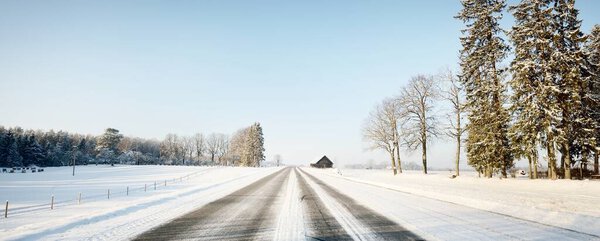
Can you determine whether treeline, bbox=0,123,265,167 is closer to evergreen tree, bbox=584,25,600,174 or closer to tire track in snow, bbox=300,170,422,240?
tire track in snow, bbox=300,170,422,240

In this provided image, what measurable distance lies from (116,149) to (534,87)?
138 meters

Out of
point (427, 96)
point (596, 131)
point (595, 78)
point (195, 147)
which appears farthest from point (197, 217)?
point (195, 147)

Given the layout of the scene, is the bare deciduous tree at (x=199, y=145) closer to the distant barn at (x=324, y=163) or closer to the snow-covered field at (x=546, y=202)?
the distant barn at (x=324, y=163)

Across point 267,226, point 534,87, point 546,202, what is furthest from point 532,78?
point 267,226

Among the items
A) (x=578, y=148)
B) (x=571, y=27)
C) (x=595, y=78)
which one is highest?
(x=571, y=27)

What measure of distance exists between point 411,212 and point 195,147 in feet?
491

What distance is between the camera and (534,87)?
23.4 metres

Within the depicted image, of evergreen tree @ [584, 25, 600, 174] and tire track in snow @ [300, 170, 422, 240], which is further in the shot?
evergreen tree @ [584, 25, 600, 174]

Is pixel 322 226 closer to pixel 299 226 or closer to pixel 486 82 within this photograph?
pixel 299 226

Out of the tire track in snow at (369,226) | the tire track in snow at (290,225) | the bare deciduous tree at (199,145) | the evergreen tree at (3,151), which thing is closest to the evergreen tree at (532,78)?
the tire track in snow at (369,226)

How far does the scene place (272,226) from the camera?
9.52 meters

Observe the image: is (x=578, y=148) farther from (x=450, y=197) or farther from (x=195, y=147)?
(x=195, y=147)

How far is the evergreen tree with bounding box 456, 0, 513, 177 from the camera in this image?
26.9 m

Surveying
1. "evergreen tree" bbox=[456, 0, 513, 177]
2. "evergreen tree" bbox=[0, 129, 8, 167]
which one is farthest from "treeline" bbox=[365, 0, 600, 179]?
"evergreen tree" bbox=[0, 129, 8, 167]
